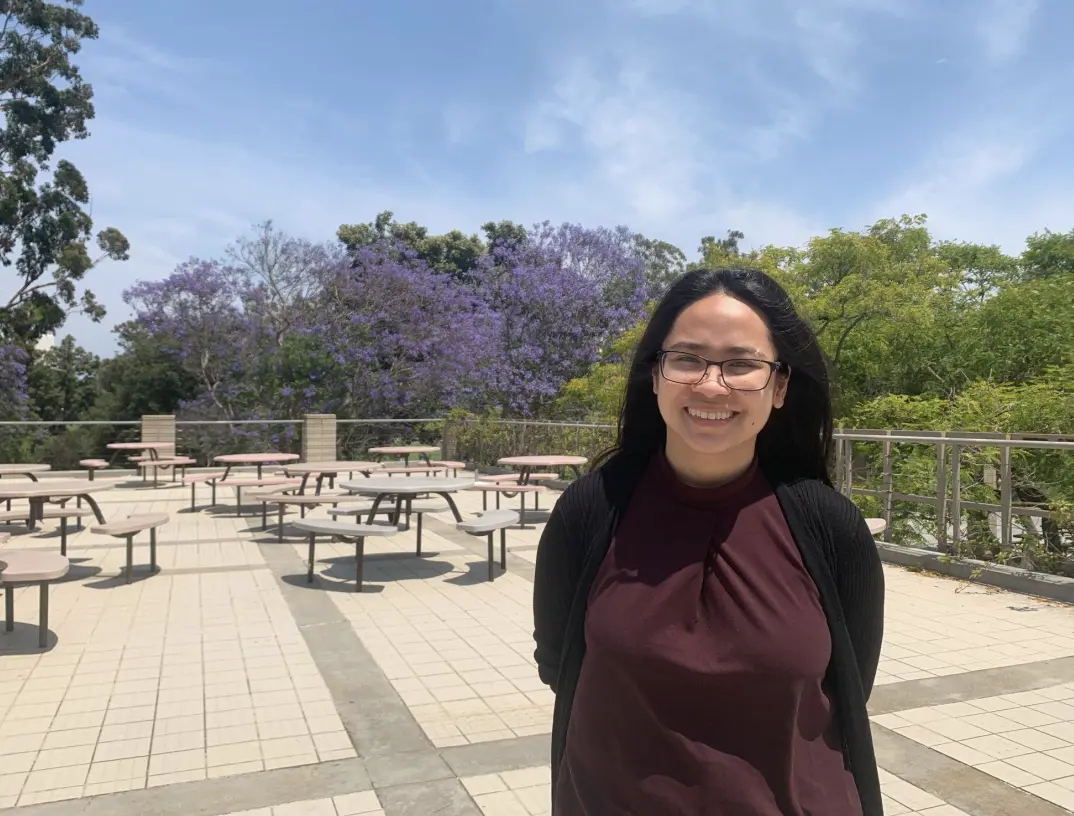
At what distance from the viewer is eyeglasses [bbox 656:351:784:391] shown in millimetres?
1357

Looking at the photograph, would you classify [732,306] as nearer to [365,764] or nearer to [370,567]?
[365,764]

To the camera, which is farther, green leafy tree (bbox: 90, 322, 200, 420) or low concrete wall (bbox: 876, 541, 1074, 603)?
green leafy tree (bbox: 90, 322, 200, 420)

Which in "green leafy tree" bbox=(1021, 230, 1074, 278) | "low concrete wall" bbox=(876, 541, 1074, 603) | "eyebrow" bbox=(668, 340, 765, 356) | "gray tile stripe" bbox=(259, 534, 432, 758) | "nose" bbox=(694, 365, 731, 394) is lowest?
"gray tile stripe" bbox=(259, 534, 432, 758)

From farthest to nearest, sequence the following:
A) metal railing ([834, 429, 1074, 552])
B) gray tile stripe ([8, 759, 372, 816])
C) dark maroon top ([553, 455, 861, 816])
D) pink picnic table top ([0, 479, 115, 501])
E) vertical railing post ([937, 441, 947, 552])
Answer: pink picnic table top ([0, 479, 115, 501]), vertical railing post ([937, 441, 947, 552]), metal railing ([834, 429, 1074, 552]), gray tile stripe ([8, 759, 372, 816]), dark maroon top ([553, 455, 861, 816])

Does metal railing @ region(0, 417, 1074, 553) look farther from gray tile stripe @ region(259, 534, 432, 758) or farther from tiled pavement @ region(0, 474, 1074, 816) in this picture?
gray tile stripe @ region(259, 534, 432, 758)

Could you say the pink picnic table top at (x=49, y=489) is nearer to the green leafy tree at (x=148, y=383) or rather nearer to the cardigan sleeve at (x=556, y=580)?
the cardigan sleeve at (x=556, y=580)

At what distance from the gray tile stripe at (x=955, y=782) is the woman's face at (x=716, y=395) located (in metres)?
2.43

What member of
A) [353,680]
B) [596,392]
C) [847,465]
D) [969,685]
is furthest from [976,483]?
[596,392]

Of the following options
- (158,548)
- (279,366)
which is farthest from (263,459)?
(279,366)

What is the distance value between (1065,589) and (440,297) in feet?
58.5

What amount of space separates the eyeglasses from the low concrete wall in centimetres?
608

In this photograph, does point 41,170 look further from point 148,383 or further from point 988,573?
point 988,573

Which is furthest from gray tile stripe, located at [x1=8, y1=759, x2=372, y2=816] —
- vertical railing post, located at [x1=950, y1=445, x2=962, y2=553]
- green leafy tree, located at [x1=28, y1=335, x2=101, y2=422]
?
green leafy tree, located at [x1=28, y1=335, x2=101, y2=422]

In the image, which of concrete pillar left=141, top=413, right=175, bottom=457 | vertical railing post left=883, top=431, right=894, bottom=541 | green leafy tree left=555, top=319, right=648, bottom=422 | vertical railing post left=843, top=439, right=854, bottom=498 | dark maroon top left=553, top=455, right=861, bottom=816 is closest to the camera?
dark maroon top left=553, top=455, right=861, bottom=816
